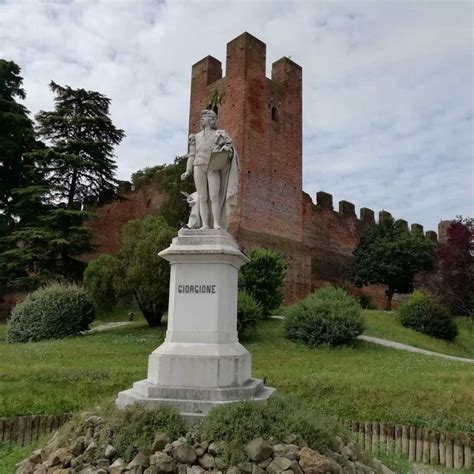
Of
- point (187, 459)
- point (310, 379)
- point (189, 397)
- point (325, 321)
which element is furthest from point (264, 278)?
point (187, 459)

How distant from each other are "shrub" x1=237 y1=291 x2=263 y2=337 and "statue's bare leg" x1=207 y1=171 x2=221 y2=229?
9.04 metres

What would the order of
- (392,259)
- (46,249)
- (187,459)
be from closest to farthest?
(187,459)
(46,249)
(392,259)

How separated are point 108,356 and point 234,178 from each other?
24.9 ft

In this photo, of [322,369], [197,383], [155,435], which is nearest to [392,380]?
[322,369]

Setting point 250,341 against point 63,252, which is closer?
point 250,341

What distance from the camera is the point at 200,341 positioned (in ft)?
17.3

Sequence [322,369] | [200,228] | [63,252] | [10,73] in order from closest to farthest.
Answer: [200,228] < [322,369] < [63,252] < [10,73]

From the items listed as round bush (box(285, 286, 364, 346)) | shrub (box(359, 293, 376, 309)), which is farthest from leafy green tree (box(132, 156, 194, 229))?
shrub (box(359, 293, 376, 309))

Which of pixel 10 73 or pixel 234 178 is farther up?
pixel 10 73

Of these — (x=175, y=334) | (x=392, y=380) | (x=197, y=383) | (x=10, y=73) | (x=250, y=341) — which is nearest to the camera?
(x=197, y=383)

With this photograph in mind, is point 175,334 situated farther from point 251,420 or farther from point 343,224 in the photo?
point 343,224

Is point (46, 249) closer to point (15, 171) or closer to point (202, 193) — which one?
point (15, 171)

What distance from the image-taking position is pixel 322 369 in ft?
35.2

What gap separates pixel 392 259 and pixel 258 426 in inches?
1016
